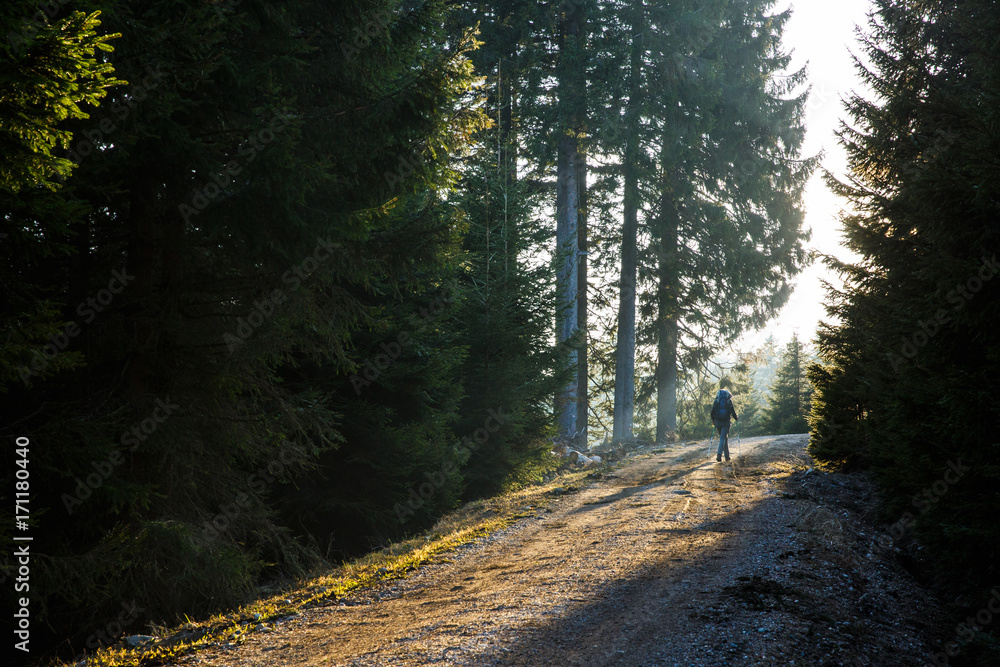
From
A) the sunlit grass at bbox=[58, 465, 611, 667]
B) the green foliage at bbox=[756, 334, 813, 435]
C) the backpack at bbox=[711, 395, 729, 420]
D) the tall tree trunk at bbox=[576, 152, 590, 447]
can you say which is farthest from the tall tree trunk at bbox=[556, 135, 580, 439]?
the green foliage at bbox=[756, 334, 813, 435]

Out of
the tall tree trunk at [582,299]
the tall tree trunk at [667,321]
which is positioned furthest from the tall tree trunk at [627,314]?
the tall tree trunk at [667,321]

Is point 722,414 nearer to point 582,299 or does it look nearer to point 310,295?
point 582,299

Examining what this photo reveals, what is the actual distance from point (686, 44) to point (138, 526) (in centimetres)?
2309

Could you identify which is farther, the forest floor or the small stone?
the small stone

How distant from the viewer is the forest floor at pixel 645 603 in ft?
15.0

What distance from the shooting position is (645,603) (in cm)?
550

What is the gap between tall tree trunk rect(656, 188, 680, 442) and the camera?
25.3 m

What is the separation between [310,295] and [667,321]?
2189 cm

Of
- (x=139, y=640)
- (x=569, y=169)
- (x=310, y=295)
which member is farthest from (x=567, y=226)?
(x=139, y=640)

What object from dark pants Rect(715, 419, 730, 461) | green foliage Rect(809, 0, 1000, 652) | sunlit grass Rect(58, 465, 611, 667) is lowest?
sunlit grass Rect(58, 465, 611, 667)

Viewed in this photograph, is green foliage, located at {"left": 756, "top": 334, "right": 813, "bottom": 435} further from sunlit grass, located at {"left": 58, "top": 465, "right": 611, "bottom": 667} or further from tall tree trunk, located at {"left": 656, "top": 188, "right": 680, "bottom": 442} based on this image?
sunlit grass, located at {"left": 58, "top": 465, "right": 611, "bottom": 667}

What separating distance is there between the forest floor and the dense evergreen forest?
1123mm

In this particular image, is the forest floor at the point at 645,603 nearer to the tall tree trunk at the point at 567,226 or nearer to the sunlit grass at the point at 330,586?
the sunlit grass at the point at 330,586

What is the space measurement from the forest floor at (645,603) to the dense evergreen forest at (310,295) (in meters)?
1.12
